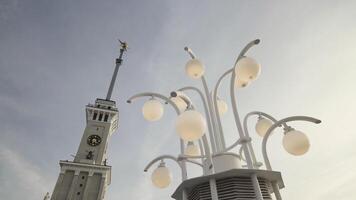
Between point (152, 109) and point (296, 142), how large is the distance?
2772mm

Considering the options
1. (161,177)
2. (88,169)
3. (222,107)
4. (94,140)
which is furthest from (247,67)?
(94,140)

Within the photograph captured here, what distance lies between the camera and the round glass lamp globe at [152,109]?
4.00 metres

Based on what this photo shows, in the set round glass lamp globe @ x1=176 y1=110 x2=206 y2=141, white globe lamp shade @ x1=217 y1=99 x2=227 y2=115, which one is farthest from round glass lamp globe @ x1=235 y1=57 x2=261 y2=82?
white globe lamp shade @ x1=217 y1=99 x2=227 y2=115

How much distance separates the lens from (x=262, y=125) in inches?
172

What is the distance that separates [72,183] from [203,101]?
29615mm

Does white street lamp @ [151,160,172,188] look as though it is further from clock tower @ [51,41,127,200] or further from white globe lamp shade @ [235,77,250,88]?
clock tower @ [51,41,127,200]

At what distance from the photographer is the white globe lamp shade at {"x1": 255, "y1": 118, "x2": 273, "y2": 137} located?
4.31 metres

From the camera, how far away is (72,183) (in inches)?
1054

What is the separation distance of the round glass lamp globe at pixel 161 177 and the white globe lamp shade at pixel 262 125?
229 cm

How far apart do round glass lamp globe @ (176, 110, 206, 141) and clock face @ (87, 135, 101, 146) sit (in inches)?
1359

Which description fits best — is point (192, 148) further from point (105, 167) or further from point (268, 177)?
point (105, 167)

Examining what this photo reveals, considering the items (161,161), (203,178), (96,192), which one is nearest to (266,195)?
(203,178)

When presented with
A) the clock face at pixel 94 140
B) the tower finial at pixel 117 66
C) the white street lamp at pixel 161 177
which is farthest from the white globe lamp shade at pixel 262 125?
the tower finial at pixel 117 66

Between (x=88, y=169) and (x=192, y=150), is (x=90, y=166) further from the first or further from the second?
(x=192, y=150)
